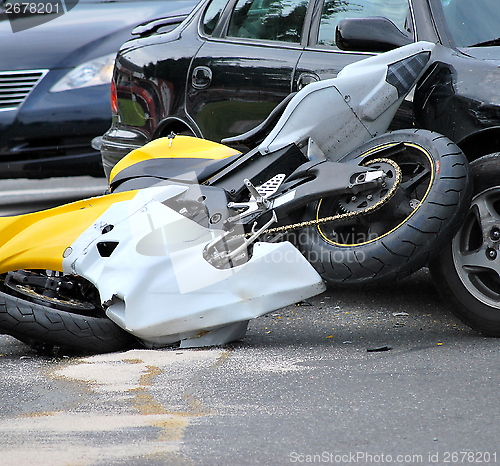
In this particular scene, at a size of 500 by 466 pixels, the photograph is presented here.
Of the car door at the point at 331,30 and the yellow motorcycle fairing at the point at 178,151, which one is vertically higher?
the car door at the point at 331,30

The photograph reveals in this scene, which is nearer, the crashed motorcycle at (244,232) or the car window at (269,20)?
the crashed motorcycle at (244,232)

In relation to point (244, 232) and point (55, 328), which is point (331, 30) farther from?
point (55, 328)

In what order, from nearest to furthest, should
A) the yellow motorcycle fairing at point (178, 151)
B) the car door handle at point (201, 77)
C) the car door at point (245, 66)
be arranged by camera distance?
the yellow motorcycle fairing at point (178, 151) → the car door at point (245, 66) → the car door handle at point (201, 77)

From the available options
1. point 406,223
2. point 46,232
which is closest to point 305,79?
point 406,223

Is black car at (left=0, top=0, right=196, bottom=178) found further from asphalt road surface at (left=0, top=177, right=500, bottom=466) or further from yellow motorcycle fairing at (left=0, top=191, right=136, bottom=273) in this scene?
asphalt road surface at (left=0, top=177, right=500, bottom=466)

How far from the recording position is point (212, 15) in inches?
229

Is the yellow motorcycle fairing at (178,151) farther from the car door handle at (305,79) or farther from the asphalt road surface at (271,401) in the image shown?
the asphalt road surface at (271,401)

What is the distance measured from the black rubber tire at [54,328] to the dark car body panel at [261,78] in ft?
6.12

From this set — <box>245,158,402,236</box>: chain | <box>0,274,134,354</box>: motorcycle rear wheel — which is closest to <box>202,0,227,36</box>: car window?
<box>245,158,402,236</box>: chain

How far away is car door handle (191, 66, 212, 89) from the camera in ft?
17.9


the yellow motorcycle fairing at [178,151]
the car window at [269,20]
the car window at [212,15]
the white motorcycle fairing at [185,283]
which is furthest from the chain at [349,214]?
the car window at [212,15]

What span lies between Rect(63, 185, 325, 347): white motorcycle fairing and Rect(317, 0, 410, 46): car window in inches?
68.0

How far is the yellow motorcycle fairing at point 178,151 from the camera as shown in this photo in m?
4.57

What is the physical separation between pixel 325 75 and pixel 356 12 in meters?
0.56
